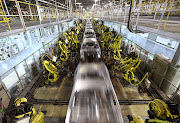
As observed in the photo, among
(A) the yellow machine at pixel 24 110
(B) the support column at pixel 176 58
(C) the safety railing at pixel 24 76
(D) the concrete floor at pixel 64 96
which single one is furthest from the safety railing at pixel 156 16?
(C) the safety railing at pixel 24 76

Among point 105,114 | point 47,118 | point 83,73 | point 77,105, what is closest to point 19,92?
point 47,118

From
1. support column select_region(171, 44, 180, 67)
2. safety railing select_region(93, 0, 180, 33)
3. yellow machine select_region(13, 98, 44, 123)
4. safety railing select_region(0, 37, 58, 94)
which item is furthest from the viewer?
safety railing select_region(0, 37, 58, 94)

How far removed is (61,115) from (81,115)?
77.9 inches

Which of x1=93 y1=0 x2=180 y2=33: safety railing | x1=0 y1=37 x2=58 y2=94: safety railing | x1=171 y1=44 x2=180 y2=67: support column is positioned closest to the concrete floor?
x1=0 y1=37 x2=58 y2=94: safety railing

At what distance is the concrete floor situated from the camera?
12.7ft

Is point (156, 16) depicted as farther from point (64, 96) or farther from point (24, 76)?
point (24, 76)

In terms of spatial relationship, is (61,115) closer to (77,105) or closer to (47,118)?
(47,118)

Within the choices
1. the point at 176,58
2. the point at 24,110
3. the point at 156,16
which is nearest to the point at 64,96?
Answer: the point at 24,110

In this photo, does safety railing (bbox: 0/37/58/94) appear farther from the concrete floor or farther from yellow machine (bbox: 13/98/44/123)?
yellow machine (bbox: 13/98/44/123)

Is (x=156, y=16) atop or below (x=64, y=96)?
atop

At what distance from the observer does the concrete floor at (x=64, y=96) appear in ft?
12.7

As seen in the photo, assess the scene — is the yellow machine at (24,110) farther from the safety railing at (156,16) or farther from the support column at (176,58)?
the support column at (176,58)

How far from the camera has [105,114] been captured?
2.38 m

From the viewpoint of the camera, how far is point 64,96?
474 cm
